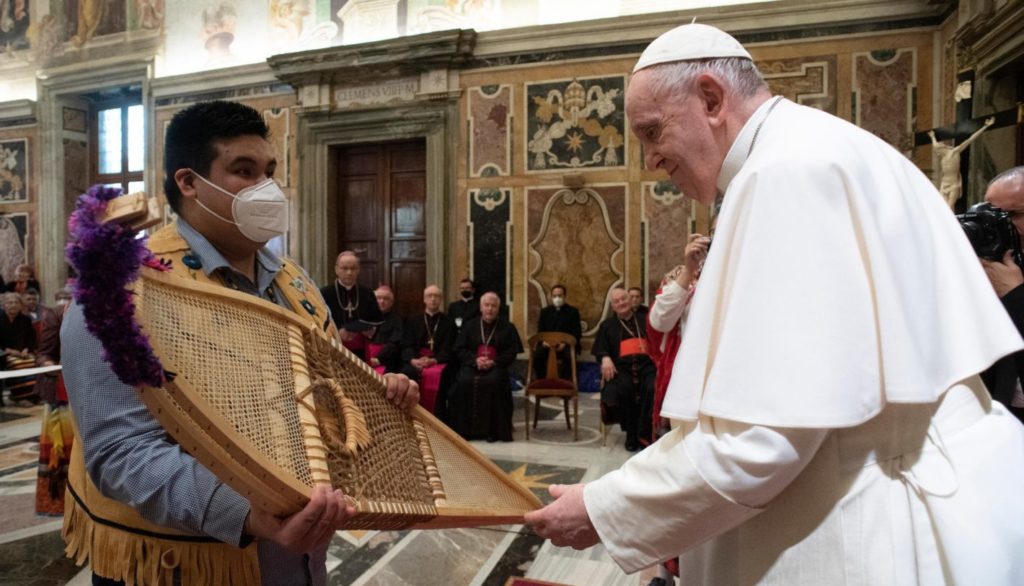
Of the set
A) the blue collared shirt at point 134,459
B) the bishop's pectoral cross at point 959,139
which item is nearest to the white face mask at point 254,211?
the blue collared shirt at point 134,459

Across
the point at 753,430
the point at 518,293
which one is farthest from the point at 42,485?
the point at 518,293

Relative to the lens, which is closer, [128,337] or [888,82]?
[128,337]

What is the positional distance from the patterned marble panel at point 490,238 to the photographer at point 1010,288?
21.8 ft

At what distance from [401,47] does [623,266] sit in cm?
440

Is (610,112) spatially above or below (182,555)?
above

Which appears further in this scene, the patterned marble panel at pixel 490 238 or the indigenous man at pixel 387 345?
the patterned marble panel at pixel 490 238

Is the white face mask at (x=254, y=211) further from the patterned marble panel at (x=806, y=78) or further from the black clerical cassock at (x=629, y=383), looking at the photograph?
the patterned marble panel at (x=806, y=78)

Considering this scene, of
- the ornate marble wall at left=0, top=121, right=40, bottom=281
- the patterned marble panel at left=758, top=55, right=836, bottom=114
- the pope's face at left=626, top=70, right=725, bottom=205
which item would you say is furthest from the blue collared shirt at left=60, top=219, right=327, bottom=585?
the ornate marble wall at left=0, top=121, right=40, bottom=281

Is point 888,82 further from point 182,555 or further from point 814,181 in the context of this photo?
point 182,555

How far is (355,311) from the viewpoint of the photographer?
6.47 meters

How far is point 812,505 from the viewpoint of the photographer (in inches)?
38.6

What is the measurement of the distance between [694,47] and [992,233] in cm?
162

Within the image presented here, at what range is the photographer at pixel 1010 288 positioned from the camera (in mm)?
2014

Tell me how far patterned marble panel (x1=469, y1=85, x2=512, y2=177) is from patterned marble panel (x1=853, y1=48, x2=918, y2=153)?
436 cm
